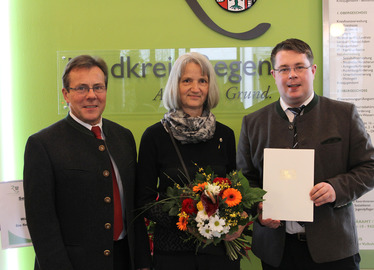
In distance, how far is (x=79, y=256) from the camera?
191 centimetres

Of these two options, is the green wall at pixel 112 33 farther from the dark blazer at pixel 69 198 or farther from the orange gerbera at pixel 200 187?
the orange gerbera at pixel 200 187

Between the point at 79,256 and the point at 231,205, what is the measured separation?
0.83 metres

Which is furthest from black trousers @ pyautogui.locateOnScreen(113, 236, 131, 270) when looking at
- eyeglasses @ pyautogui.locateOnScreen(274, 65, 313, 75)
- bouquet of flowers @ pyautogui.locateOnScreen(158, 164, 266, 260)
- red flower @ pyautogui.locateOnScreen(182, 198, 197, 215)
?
eyeglasses @ pyautogui.locateOnScreen(274, 65, 313, 75)

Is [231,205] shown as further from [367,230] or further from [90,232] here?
[367,230]

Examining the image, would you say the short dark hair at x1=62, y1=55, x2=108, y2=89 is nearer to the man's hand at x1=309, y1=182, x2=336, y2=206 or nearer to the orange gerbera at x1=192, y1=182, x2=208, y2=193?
the orange gerbera at x1=192, y1=182, x2=208, y2=193

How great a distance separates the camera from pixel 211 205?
1873 mm

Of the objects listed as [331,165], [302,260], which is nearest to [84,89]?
[331,165]

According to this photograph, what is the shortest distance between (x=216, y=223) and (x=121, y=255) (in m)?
0.63

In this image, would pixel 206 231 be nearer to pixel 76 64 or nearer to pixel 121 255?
pixel 121 255

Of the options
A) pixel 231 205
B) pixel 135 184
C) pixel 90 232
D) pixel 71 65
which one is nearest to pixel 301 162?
pixel 231 205

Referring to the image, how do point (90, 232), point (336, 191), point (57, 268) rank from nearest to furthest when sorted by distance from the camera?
1. point (57, 268)
2. point (90, 232)
3. point (336, 191)

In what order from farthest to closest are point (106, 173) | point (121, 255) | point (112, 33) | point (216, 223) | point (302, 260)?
1. point (112, 33)
2. point (302, 260)
3. point (121, 255)
4. point (106, 173)
5. point (216, 223)

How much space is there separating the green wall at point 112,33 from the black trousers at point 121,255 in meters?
1.28

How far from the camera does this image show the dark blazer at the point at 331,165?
7.05ft
